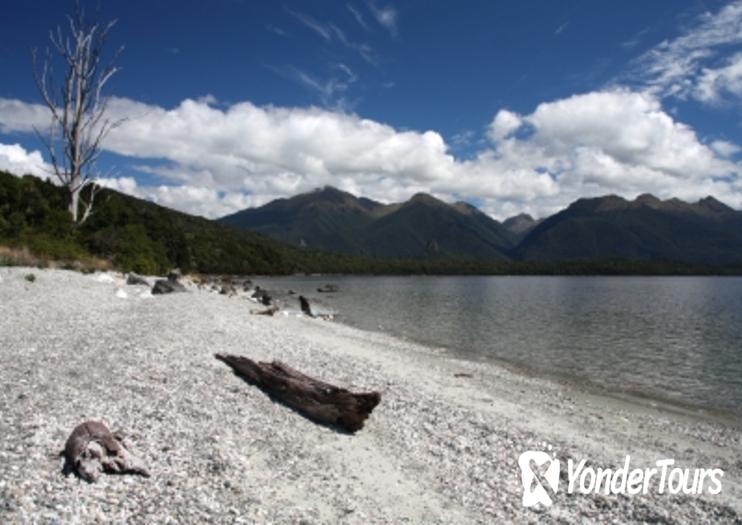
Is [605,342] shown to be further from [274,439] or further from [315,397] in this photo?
[274,439]

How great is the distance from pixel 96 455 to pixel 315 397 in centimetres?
555

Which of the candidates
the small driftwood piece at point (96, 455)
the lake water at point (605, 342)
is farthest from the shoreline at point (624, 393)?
the small driftwood piece at point (96, 455)

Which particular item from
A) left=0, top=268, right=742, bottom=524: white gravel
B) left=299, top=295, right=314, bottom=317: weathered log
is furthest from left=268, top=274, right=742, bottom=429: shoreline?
left=299, top=295, right=314, bottom=317: weathered log

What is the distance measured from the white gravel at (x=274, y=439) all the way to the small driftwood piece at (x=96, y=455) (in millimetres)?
192

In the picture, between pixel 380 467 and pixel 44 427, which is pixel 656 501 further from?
pixel 44 427

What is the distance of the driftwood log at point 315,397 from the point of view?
12094 millimetres

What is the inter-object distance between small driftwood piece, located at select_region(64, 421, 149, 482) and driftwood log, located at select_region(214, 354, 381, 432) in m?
4.84

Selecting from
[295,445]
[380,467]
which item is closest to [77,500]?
[295,445]

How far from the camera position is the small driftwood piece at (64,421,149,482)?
7.57m

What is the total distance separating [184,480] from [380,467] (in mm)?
4055

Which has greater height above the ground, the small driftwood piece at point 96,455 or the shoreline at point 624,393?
the small driftwood piece at point 96,455

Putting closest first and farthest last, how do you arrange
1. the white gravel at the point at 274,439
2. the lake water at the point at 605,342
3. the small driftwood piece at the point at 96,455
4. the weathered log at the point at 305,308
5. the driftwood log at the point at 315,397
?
the small driftwood piece at the point at 96,455 → the white gravel at the point at 274,439 → the driftwood log at the point at 315,397 → the lake water at the point at 605,342 → the weathered log at the point at 305,308

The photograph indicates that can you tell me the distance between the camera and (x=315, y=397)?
1251 centimetres

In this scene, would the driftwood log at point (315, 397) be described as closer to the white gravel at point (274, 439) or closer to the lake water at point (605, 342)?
the white gravel at point (274, 439)
